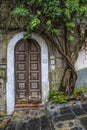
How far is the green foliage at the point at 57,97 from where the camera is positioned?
7.97 metres

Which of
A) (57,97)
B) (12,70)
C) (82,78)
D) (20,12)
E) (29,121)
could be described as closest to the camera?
(29,121)

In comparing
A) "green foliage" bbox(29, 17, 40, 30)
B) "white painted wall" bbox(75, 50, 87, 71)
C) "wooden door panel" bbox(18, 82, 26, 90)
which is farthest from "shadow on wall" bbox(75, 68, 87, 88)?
"green foliage" bbox(29, 17, 40, 30)

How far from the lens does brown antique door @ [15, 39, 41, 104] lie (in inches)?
332

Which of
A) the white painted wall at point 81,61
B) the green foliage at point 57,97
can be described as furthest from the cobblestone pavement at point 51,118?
the white painted wall at point 81,61

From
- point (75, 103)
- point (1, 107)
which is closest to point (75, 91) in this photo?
point (75, 103)

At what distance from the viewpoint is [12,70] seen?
8375 millimetres

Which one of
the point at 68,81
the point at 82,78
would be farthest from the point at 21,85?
the point at 82,78

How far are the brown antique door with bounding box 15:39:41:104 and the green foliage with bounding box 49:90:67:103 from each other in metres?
0.44

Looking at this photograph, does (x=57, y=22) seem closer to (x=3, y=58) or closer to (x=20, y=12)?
(x=20, y=12)

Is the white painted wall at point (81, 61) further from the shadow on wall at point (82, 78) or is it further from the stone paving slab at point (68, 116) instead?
the stone paving slab at point (68, 116)

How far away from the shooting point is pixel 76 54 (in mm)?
8398

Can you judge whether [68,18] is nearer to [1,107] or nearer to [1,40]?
[1,40]

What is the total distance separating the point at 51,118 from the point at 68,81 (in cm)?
212

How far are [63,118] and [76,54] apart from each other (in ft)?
8.91
